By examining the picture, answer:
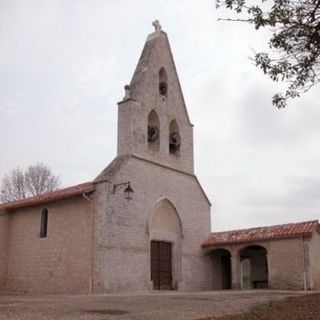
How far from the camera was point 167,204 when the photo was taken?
23797mm

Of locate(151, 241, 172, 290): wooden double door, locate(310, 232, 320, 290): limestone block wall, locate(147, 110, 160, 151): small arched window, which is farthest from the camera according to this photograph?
locate(147, 110, 160, 151): small arched window

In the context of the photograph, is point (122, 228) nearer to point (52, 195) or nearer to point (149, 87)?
point (52, 195)

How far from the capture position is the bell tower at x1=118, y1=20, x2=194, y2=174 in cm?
2258

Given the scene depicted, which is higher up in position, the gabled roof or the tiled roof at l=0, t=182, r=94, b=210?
the gabled roof

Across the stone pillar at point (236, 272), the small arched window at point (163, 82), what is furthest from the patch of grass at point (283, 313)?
the small arched window at point (163, 82)

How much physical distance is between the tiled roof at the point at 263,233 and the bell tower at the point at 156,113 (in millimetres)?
3868

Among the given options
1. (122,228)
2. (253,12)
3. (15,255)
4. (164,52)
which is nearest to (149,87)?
(164,52)

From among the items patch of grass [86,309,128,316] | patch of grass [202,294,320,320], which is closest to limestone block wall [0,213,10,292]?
patch of grass [86,309,128,316]

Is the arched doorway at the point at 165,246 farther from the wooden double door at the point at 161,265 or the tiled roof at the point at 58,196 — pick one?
the tiled roof at the point at 58,196

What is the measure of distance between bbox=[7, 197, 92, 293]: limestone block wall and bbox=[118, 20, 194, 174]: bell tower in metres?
3.80

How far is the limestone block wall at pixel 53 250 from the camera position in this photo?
2014cm

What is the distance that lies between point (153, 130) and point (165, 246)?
5.82m

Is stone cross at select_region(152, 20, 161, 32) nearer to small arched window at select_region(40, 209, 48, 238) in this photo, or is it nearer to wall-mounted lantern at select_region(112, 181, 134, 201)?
wall-mounted lantern at select_region(112, 181, 134, 201)

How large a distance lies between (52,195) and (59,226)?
1.55 meters
